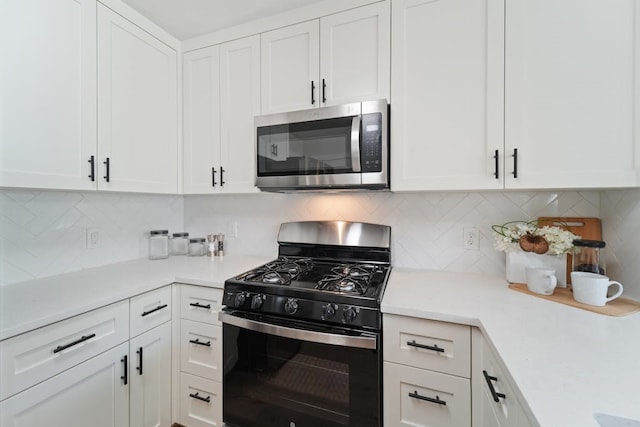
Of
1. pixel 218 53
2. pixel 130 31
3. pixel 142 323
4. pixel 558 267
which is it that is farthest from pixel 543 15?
pixel 142 323

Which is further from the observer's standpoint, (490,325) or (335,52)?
(335,52)

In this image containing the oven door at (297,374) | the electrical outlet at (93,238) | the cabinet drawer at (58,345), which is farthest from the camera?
the electrical outlet at (93,238)

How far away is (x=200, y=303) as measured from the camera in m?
1.52

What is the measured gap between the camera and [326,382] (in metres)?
1.22

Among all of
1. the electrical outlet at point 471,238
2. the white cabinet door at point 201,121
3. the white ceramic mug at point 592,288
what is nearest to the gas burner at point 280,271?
the white cabinet door at point 201,121

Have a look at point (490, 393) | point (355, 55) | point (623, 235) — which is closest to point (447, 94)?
point (355, 55)

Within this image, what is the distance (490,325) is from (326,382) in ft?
2.37

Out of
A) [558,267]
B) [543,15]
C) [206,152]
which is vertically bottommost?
[558,267]

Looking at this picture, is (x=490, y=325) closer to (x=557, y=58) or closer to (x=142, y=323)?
(x=557, y=58)

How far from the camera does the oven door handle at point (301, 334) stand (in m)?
1.13

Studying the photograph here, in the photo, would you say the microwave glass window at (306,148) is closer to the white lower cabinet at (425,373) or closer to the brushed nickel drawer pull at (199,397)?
the white lower cabinet at (425,373)

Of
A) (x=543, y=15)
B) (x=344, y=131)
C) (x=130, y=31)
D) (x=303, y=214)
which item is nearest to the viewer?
(x=543, y=15)

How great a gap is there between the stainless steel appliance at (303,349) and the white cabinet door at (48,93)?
96cm

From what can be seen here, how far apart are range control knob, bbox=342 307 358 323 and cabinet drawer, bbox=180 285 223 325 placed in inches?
27.4
